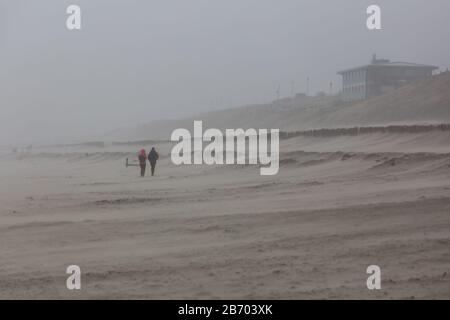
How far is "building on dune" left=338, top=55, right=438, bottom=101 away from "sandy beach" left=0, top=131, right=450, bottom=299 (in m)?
48.4

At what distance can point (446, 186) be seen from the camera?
37.7 ft

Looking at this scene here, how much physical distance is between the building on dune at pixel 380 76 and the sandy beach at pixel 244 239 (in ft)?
159

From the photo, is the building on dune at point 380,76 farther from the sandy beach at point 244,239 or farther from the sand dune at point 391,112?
the sandy beach at point 244,239

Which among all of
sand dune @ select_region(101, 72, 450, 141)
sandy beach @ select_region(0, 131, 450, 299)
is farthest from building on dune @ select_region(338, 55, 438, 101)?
sandy beach @ select_region(0, 131, 450, 299)

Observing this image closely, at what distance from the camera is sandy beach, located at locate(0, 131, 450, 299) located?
22.8 ft

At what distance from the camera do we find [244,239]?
8984 mm

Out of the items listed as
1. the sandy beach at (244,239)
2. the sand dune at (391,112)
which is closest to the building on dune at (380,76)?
the sand dune at (391,112)

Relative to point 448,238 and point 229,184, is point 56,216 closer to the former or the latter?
point 229,184

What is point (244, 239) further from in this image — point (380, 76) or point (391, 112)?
point (380, 76)

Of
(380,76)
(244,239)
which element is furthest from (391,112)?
(244,239)

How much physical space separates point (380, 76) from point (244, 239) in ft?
187

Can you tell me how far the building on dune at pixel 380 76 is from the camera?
6281cm

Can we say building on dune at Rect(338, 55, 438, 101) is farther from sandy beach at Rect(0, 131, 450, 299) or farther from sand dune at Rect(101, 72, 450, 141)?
sandy beach at Rect(0, 131, 450, 299)
